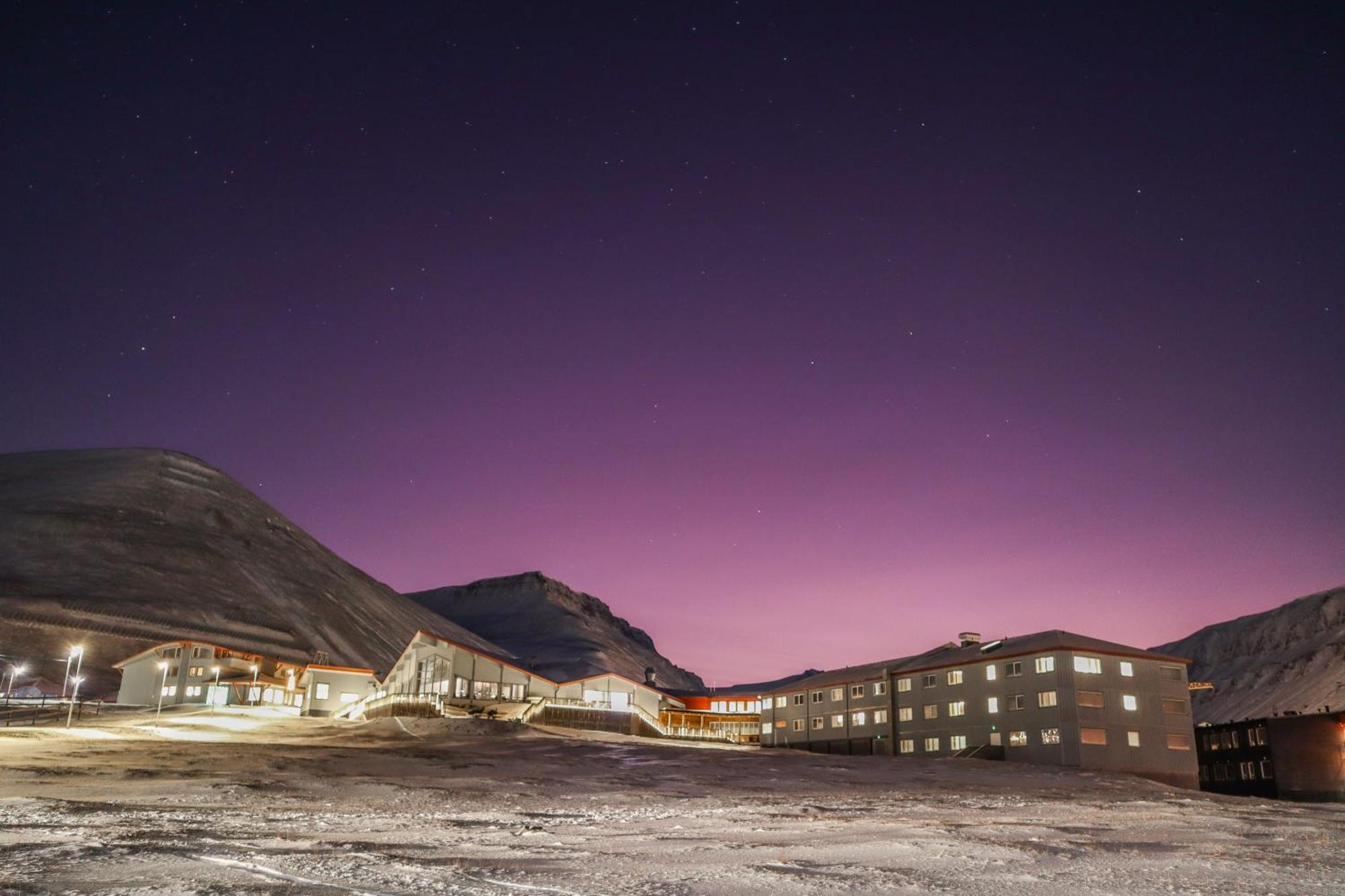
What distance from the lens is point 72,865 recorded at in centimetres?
1138

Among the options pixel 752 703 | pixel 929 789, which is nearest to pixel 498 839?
pixel 929 789

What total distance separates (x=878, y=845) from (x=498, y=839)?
6346 mm

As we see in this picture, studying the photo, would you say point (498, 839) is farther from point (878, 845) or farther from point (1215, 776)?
point (1215, 776)

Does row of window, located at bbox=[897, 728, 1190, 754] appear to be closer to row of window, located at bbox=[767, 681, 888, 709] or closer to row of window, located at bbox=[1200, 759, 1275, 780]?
row of window, located at bbox=[767, 681, 888, 709]

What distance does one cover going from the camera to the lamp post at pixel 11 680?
82369 millimetres

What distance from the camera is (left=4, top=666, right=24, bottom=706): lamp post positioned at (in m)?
82.4

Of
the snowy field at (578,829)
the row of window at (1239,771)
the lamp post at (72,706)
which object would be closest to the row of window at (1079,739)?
the snowy field at (578,829)

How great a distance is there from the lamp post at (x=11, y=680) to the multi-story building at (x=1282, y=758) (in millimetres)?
112167

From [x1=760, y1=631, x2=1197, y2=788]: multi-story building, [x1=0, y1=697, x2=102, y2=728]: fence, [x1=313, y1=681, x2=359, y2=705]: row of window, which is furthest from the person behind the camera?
[x1=313, y1=681, x2=359, y2=705]: row of window

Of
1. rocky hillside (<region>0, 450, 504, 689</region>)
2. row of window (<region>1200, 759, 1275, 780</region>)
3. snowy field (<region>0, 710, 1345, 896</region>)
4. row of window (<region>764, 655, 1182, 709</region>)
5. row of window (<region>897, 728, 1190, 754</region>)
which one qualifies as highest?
rocky hillside (<region>0, 450, 504, 689</region>)

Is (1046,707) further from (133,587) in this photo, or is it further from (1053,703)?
(133,587)

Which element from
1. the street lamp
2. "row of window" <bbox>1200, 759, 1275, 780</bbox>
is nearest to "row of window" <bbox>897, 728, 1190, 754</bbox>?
"row of window" <bbox>1200, 759, 1275, 780</bbox>

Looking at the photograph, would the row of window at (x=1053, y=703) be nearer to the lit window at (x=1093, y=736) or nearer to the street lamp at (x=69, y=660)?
the lit window at (x=1093, y=736)

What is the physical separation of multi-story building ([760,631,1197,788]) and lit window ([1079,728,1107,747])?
66mm
